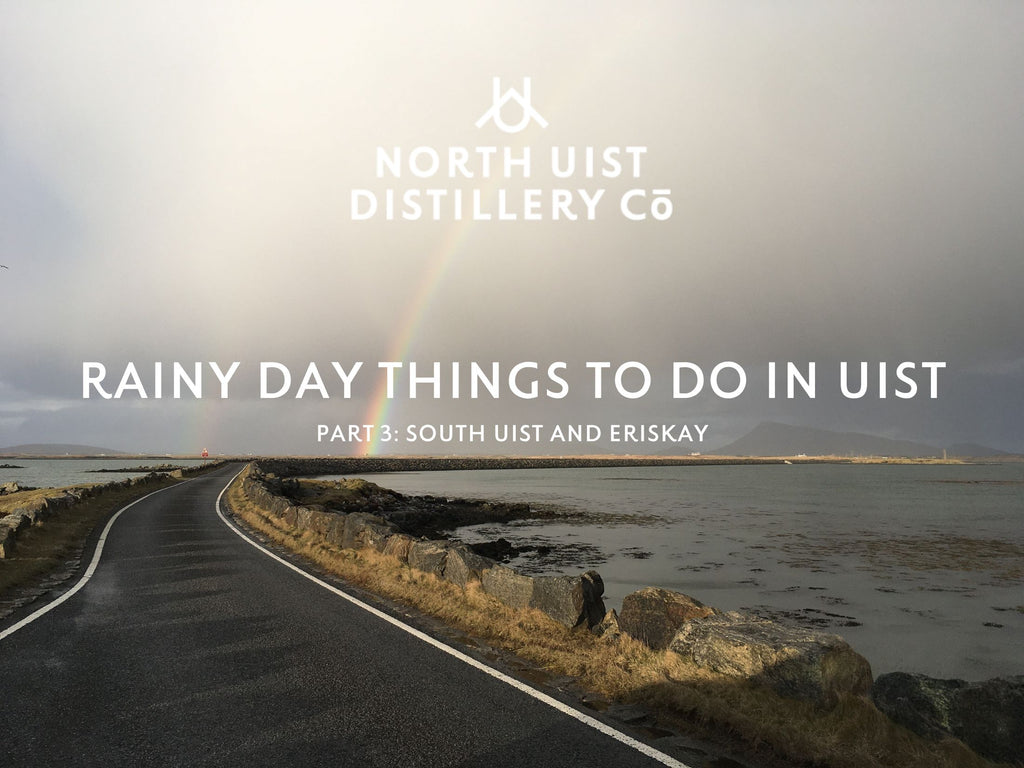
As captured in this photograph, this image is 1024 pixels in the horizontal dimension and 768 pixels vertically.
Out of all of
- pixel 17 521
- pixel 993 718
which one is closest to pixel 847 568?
pixel 993 718

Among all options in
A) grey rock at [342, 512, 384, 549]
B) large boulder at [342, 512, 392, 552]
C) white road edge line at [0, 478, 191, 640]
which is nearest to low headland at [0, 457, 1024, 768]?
white road edge line at [0, 478, 191, 640]

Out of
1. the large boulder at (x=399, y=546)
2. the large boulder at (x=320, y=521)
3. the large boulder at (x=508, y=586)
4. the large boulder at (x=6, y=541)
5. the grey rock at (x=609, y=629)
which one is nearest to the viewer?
the grey rock at (x=609, y=629)

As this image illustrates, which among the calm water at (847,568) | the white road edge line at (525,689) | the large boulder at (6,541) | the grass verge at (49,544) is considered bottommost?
the calm water at (847,568)

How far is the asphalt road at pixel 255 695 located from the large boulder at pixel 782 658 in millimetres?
1855

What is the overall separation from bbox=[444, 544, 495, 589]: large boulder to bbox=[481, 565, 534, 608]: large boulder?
0.30 metres

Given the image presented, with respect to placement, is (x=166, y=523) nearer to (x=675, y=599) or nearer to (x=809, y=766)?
(x=675, y=599)

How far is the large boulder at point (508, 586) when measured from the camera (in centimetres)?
1052

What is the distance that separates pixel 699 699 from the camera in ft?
21.9

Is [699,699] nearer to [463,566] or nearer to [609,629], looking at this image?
[609,629]

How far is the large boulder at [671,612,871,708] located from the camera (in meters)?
6.51

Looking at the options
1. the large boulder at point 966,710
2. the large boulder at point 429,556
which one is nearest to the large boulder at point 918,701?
the large boulder at point 966,710

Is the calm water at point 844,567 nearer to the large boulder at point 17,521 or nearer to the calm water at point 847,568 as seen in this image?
the calm water at point 847,568

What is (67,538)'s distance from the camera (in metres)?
19.7

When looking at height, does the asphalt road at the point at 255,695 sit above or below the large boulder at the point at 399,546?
below
